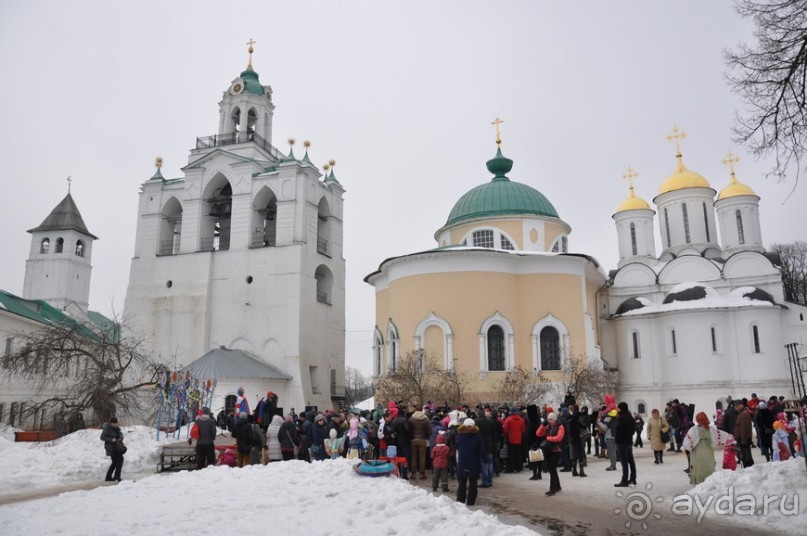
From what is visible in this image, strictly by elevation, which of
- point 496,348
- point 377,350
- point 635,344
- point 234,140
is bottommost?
point 496,348

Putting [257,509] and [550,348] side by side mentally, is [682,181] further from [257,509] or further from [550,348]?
[257,509]

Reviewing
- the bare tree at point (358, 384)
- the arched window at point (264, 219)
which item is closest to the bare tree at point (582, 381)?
the arched window at point (264, 219)

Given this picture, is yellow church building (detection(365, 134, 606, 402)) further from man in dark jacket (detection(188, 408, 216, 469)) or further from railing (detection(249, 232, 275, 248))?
man in dark jacket (detection(188, 408, 216, 469))

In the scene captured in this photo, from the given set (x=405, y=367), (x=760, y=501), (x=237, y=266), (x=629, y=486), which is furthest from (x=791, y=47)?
(x=237, y=266)

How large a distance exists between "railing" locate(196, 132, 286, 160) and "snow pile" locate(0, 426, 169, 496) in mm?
25224

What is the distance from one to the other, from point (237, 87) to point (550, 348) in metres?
25.1

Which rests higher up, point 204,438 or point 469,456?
point 204,438

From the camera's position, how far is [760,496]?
9039 mm

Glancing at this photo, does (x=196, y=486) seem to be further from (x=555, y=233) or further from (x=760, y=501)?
(x=555, y=233)

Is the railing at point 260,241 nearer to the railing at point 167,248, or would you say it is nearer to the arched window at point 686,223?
the railing at point 167,248

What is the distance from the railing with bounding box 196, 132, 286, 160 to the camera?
3972cm

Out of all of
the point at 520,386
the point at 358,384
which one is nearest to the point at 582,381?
the point at 520,386

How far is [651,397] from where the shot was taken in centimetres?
3275

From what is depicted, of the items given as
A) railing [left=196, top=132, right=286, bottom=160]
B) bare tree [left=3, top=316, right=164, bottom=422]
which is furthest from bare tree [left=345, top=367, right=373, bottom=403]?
bare tree [left=3, top=316, right=164, bottom=422]
